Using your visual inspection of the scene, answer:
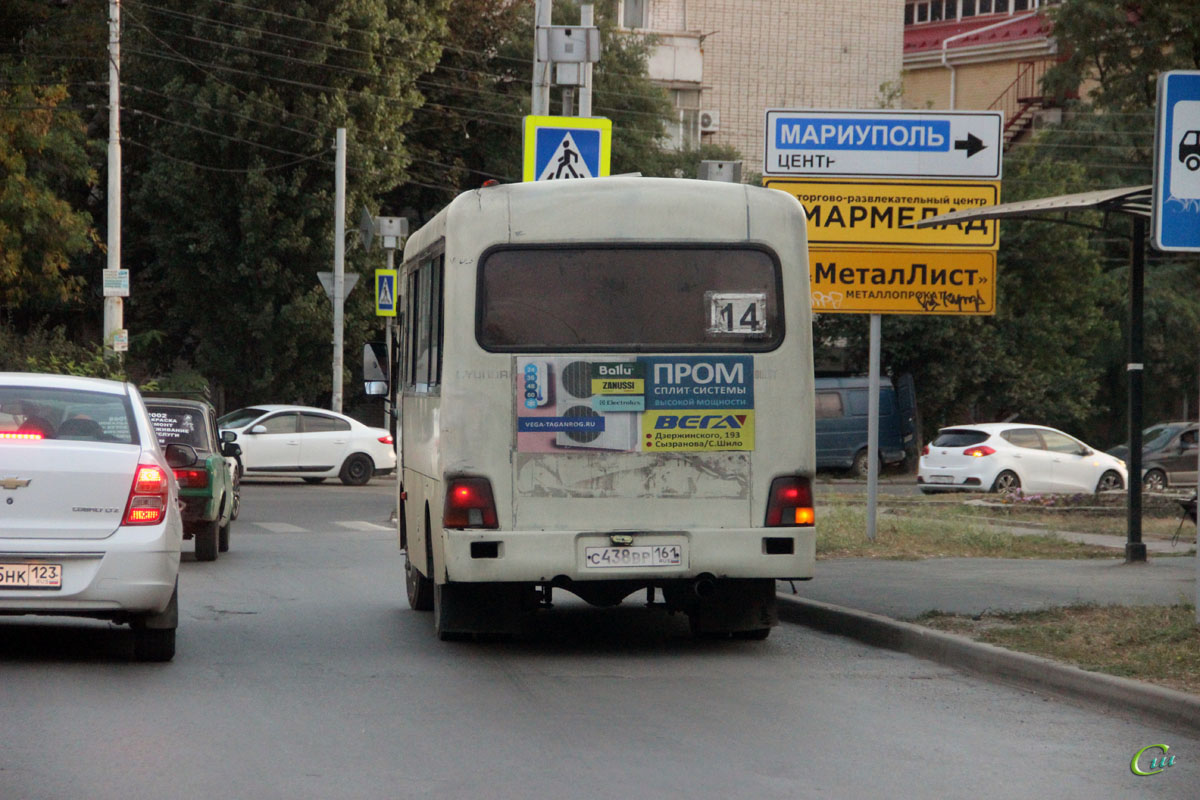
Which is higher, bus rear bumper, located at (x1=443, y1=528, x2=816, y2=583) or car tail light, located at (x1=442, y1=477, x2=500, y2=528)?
car tail light, located at (x1=442, y1=477, x2=500, y2=528)

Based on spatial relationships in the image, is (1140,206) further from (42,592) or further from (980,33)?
(980,33)

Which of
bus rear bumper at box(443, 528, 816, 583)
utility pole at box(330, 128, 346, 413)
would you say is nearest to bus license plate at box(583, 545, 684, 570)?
bus rear bumper at box(443, 528, 816, 583)

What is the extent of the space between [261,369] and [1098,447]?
24.2 meters

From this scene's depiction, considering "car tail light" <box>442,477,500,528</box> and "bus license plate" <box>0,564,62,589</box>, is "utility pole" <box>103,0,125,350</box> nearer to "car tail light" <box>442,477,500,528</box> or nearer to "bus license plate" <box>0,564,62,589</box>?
"car tail light" <box>442,477,500,528</box>

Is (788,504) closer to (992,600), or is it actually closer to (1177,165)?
(992,600)

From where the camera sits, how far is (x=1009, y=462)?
31.1 meters

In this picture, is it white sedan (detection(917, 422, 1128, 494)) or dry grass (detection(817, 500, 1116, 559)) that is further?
white sedan (detection(917, 422, 1128, 494))

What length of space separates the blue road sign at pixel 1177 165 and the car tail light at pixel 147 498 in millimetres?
5589

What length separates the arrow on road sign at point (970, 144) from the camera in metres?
16.5

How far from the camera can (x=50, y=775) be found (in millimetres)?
6656

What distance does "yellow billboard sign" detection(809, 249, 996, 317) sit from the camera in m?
16.7

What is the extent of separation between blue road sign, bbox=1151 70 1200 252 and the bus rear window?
2246mm

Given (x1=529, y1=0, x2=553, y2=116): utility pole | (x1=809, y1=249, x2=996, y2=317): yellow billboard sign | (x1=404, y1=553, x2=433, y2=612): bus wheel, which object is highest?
A: (x1=529, y1=0, x2=553, y2=116): utility pole

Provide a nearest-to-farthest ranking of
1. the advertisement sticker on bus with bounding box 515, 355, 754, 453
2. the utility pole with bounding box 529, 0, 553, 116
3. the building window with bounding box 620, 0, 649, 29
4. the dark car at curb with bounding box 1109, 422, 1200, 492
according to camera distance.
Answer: the advertisement sticker on bus with bounding box 515, 355, 754, 453
the utility pole with bounding box 529, 0, 553, 116
the dark car at curb with bounding box 1109, 422, 1200, 492
the building window with bounding box 620, 0, 649, 29
